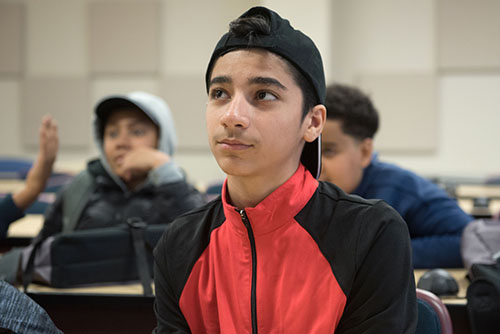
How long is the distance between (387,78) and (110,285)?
4.24 metres

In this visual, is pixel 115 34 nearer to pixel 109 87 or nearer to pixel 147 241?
pixel 109 87

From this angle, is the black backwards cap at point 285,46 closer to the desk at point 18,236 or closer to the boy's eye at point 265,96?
the boy's eye at point 265,96

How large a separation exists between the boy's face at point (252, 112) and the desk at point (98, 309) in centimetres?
69

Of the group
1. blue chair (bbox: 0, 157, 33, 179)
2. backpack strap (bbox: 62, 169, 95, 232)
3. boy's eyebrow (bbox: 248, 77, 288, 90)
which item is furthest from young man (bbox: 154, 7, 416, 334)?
blue chair (bbox: 0, 157, 33, 179)

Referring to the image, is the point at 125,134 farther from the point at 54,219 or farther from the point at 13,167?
the point at 13,167

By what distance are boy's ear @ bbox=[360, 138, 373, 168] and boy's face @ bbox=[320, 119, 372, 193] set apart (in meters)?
0.02

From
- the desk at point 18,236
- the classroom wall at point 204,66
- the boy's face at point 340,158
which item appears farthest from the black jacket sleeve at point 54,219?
the classroom wall at point 204,66

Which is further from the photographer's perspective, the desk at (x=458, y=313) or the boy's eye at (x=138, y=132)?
the boy's eye at (x=138, y=132)

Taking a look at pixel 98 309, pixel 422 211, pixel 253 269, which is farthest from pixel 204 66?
pixel 253 269

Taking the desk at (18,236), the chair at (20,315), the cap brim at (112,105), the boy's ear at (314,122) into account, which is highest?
the cap brim at (112,105)

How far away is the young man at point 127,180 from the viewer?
1876mm

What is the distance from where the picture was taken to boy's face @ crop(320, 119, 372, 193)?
177cm

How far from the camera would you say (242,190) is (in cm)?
99

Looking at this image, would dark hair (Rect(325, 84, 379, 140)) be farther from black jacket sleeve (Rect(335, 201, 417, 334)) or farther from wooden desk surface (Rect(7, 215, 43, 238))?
wooden desk surface (Rect(7, 215, 43, 238))
